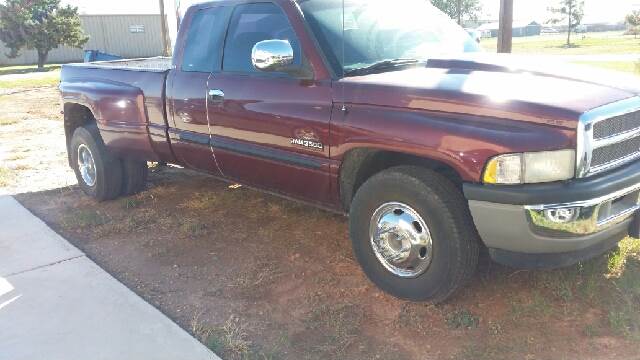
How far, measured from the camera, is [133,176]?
241 inches

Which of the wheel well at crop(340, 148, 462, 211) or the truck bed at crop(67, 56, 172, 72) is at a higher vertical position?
the truck bed at crop(67, 56, 172, 72)

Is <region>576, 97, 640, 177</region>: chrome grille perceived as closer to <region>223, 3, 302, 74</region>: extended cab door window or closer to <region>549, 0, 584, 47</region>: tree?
<region>223, 3, 302, 74</region>: extended cab door window

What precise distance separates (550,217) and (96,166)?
4.56m

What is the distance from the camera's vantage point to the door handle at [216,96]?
448cm

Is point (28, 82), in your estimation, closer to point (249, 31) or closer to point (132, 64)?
point (132, 64)

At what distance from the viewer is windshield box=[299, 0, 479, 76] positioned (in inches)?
154

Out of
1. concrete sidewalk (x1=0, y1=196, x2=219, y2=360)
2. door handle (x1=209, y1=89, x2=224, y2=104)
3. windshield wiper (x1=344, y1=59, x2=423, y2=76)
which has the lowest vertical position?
concrete sidewalk (x1=0, y1=196, x2=219, y2=360)

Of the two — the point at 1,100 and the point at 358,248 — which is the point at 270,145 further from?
the point at 1,100

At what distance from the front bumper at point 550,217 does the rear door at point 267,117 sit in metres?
1.17

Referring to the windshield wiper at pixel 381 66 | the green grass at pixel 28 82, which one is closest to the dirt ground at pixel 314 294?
the windshield wiper at pixel 381 66

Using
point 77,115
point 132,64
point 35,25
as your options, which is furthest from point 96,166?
point 35,25

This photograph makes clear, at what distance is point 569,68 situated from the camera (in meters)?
3.70

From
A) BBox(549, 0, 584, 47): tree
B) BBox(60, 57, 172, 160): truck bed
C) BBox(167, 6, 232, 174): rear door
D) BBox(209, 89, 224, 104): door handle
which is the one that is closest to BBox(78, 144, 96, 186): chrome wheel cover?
BBox(60, 57, 172, 160): truck bed

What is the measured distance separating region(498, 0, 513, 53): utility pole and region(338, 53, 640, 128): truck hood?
2.39 meters
